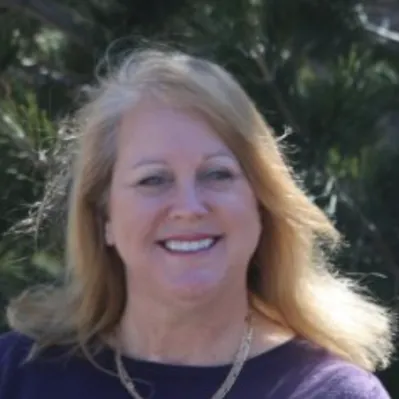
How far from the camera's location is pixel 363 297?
237cm

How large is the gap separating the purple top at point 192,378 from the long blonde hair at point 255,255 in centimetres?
4

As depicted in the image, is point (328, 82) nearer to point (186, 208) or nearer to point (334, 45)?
point (334, 45)

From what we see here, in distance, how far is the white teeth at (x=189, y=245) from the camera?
193 cm

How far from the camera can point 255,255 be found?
2143 millimetres

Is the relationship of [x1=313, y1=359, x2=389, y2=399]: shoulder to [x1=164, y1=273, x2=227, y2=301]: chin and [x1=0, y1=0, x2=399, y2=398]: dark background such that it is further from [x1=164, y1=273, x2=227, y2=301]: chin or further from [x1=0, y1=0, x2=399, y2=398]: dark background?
[x1=0, y1=0, x2=399, y2=398]: dark background

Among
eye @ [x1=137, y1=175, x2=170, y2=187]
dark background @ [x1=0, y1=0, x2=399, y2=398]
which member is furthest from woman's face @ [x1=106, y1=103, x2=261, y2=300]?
dark background @ [x1=0, y1=0, x2=399, y2=398]

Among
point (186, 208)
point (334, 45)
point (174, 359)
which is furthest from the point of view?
point (334, 45)

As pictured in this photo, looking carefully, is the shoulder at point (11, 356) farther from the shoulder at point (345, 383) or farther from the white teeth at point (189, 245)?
the shoulder at point (345, 383)

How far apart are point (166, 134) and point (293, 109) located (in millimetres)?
582

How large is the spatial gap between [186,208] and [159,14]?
812mm

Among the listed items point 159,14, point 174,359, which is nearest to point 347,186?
point 159,14

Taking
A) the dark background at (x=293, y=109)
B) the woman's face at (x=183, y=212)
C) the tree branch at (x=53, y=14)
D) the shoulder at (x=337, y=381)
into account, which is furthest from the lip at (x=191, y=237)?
the tree branch at (x=53, y=14)

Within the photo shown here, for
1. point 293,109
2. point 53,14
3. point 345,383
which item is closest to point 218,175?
point 345,383

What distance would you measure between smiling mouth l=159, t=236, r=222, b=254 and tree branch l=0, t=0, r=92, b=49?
91 centimetres
